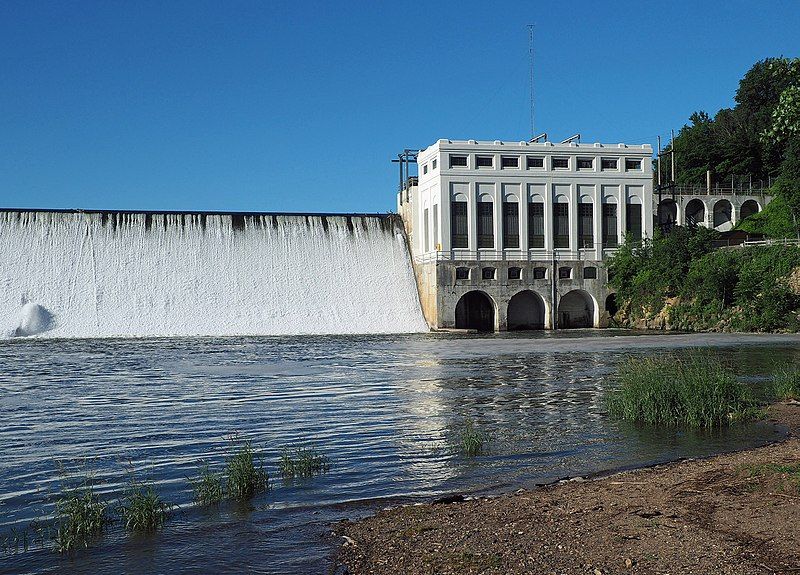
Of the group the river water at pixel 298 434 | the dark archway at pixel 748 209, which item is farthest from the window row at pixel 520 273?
the river water at pixel 298 434

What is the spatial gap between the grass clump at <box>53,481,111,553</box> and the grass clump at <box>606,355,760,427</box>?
30.2 ft

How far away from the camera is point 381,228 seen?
57.6 m

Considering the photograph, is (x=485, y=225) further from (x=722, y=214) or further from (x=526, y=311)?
(x=722, y=214)

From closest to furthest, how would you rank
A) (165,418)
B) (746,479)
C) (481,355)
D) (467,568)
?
(467,568)
(746,479)
(165,418)
(481,355)

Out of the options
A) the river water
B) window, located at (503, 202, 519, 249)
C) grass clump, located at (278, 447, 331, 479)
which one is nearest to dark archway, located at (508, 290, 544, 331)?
window, located at (503, 202, 519, 249)

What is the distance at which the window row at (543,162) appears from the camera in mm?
54062

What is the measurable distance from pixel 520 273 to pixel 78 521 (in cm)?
4655

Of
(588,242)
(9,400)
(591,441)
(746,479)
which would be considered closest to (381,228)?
(588,242)

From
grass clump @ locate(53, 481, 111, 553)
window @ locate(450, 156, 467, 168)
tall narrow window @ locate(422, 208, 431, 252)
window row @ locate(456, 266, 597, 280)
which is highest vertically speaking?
window @ locate(450, 156, 467, 168)

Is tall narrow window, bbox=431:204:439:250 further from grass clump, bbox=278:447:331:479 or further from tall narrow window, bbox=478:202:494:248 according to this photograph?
grass clump, bbox=278:447:331:479

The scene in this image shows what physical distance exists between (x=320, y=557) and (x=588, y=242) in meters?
49.4

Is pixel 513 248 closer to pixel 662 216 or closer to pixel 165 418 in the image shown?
pixel 662 216

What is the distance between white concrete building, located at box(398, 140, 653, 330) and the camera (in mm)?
53281

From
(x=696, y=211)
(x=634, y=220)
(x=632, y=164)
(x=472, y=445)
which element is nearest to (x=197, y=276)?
(x=634, y=220)
